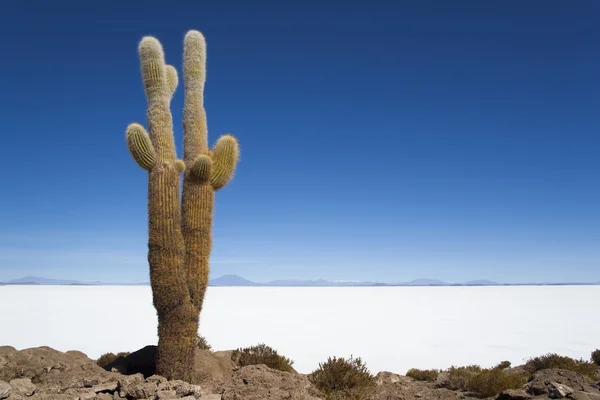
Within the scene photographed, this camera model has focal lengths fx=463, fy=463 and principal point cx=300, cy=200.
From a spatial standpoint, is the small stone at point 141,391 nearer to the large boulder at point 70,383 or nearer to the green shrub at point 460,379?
the large boulder at point 70,383

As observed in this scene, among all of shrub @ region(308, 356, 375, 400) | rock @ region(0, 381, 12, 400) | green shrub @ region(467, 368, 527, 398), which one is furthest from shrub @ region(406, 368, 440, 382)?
rock @ region(0, 381, 12, 400)

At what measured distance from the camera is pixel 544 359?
13258 mm

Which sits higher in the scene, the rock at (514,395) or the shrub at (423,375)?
the rock at (514,395)

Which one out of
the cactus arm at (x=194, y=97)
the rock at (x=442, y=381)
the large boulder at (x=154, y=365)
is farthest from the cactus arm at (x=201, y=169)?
the rock at (x=442, y=381)

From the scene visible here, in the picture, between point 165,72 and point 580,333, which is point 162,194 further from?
point 580,333

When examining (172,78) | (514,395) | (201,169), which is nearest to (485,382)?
(514,395)

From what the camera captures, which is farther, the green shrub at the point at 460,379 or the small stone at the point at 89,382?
the green shrub at the point at 460,379

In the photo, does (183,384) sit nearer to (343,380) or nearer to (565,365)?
(343,380)

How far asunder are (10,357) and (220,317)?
23.3 m

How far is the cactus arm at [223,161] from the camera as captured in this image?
10.5 meters

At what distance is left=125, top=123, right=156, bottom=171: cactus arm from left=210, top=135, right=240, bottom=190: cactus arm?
1363mm

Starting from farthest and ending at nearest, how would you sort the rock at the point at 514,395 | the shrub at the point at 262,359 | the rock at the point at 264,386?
the shrub at the point at 262,359
the rock at the point at 514,395
the rock at the point at 264,386

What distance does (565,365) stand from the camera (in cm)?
1238

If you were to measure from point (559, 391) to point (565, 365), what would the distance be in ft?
13.0
